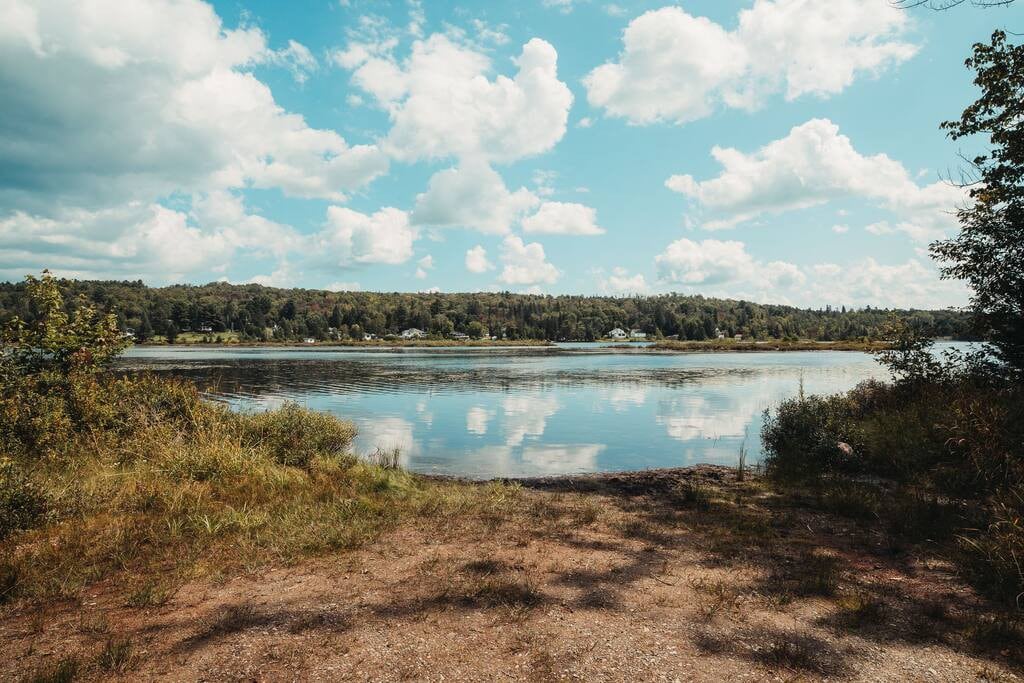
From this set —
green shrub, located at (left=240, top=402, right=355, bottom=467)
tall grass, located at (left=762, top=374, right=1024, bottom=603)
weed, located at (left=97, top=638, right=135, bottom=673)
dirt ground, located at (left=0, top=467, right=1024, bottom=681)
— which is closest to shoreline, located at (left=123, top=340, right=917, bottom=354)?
tall grass, located at (left=762, top=374, right=1024, bottom=603)

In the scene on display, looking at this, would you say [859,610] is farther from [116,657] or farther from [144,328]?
[144,328]

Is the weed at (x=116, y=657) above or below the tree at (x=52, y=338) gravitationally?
below

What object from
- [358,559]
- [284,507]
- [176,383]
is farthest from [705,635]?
[176,383]

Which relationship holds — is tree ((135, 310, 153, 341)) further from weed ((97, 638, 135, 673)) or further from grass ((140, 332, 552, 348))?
weed ((97, 638, 135, 673))

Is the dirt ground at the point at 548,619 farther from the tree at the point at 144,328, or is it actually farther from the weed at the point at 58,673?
the tree at the point at 144,328

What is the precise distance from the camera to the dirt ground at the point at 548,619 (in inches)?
208

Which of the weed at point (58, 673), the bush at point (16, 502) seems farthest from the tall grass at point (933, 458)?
the bush at point (16, 502)

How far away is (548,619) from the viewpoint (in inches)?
248

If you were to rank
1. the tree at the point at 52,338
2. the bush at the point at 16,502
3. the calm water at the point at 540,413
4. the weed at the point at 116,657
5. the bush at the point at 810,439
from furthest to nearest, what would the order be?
the calm water at the point at 540,413, the bush at the point at 810,439, the tree at the point at 52,338, the bush at the point at 16,502, the weed at the point at 116,657

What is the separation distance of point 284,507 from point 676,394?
119 feet

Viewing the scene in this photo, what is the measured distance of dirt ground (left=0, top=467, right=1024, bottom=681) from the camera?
5.29 metres

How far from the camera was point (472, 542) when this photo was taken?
29.9 ft

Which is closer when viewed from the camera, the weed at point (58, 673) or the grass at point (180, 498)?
the weed at point (58, 673)

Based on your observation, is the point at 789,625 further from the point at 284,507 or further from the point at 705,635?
the point at 284,507
